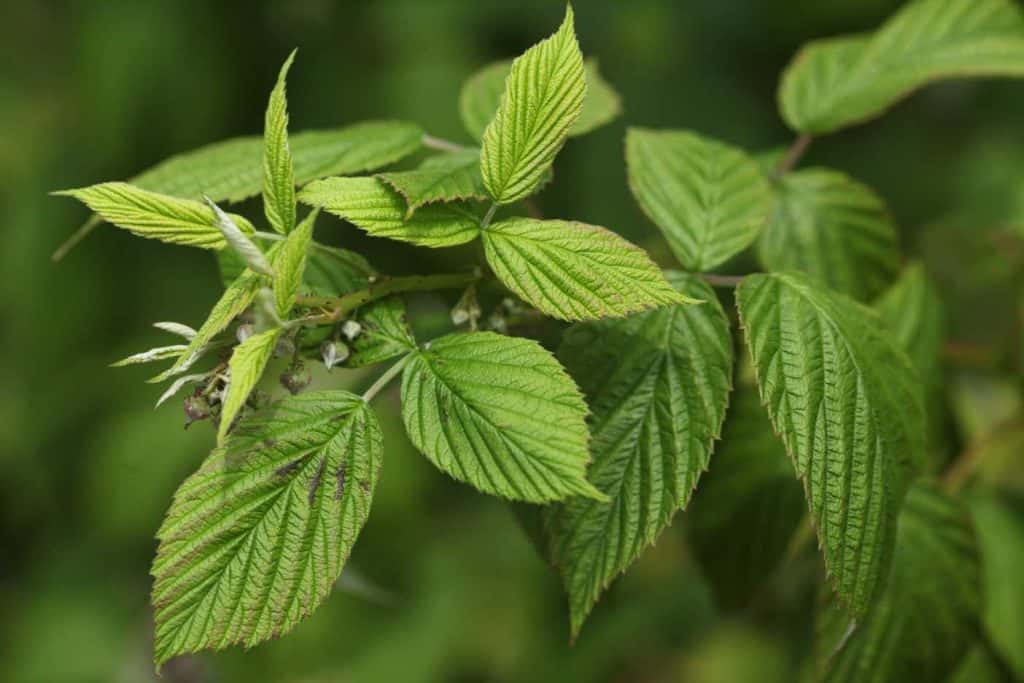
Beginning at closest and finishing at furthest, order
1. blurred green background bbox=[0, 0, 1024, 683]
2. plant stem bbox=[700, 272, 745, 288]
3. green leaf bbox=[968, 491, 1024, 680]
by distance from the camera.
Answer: plant stem bbox=[700, 272, 745, 288], green leaf bbox=[968, 491, 1024, 680], blurred green background bbox=[0, 0, 1024, 683]

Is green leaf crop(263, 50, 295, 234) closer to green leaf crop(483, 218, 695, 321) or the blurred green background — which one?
green leaf crop(483, 218, 695, 321)

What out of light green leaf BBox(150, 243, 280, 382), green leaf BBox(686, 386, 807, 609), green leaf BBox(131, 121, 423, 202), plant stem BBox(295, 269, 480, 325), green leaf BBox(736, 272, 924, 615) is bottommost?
green leaf BBox(686, 386, 807, 609)

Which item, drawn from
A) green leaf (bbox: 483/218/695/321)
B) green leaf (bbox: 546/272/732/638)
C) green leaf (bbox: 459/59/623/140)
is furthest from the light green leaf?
Result: green leaf (bbox: 459/59/623/140)

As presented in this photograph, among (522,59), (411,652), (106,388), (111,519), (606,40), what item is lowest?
(411,652)

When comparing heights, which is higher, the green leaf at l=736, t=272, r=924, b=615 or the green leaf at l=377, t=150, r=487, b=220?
the green leaf at l=377, t=150, r=487, b=220

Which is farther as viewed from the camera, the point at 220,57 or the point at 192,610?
the point at 220,57

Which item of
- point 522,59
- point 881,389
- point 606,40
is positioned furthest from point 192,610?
point 606,40

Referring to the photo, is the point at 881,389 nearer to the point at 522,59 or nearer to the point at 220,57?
the point at 522,59

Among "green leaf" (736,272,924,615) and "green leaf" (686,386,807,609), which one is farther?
"green leaf" (686,386,807,609)
